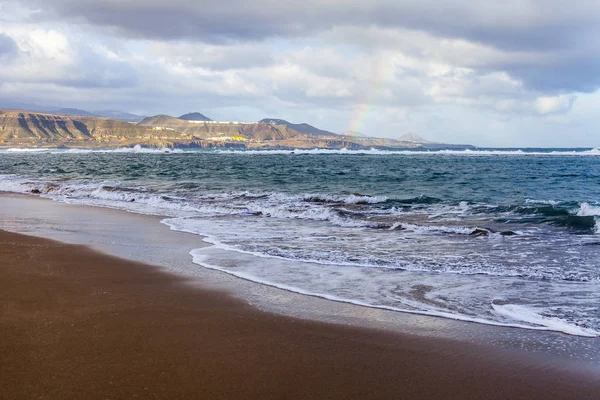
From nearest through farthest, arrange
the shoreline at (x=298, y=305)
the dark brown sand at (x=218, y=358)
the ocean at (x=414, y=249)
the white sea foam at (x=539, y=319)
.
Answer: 1. the dark brown sand at (x=218, y=358)
2. the shoreline at (x=298, y=305)
3. the white sea foam at (x=539, y=319)
4. the ocean at (x=414, y=249)

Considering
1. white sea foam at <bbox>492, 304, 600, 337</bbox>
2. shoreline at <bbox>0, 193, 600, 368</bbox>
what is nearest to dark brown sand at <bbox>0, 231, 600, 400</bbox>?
shoreline at <bbox>0, 193, 600, 368</bbox>

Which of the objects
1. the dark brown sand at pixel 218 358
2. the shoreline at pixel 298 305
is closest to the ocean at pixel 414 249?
the shoreline at pixel 298 305

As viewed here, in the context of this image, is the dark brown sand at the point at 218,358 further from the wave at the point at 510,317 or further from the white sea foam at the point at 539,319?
the white sea foam at the point at 539,319

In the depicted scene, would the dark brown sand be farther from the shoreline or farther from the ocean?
the ocean

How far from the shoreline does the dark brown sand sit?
0.29 m

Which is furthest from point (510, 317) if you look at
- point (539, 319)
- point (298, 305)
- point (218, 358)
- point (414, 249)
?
point (414, 249)

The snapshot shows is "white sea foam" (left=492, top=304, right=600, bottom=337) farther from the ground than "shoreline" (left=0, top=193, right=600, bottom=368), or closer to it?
farther from the ground

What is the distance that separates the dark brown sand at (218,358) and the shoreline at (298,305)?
0.29 metres

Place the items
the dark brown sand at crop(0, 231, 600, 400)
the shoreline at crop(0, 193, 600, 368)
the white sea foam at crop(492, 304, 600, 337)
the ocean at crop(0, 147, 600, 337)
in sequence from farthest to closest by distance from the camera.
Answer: the ocean at crop(0, 147, 600, 337)
the white sea foam at crop(492, 304, 600, 337)
the shoreline at crop(0, 193, 600, 368)
the dark brown sand at crop(0, 231, 600, 400)

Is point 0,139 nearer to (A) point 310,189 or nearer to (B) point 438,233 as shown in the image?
(A) point 310,189

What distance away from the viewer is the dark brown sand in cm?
383

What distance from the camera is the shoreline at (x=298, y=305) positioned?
4883mm

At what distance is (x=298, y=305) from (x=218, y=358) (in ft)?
6.62

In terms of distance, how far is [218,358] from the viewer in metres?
4.42
